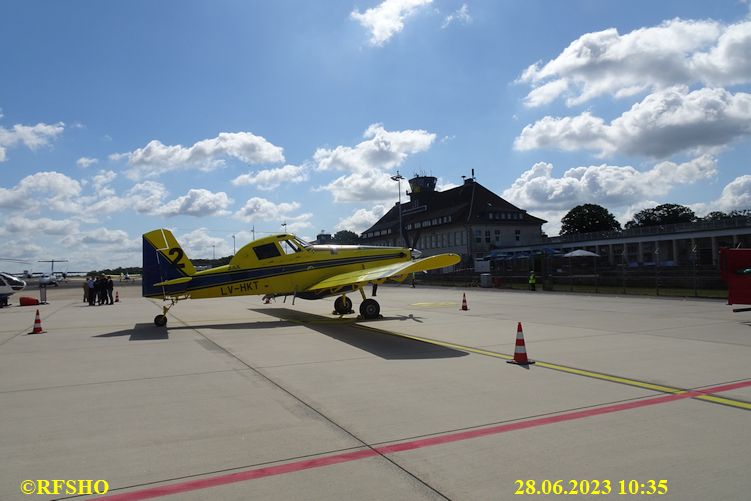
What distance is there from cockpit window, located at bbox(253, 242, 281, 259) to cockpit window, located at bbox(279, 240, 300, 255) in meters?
0.24

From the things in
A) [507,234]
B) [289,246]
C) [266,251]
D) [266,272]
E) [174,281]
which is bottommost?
[174,281]

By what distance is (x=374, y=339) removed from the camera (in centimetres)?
1198

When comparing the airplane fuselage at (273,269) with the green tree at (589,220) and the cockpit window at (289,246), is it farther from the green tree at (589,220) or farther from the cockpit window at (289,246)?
the green tree at (589,220)

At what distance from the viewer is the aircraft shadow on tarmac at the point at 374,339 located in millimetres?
9664

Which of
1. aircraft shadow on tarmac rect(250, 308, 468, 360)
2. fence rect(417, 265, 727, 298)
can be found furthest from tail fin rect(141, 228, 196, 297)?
fence rect(417, 265, 727, 298)

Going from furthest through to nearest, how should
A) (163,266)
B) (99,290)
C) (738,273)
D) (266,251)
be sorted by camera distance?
(99,290) < (266,251) < (163,266) < (738,273)

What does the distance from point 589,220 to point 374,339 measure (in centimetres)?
10399

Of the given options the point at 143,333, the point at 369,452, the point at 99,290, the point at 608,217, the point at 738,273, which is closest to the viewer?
the point at 369,452

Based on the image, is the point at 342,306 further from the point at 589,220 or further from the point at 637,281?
the point at 589,220

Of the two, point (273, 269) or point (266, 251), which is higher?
point (266, 251)

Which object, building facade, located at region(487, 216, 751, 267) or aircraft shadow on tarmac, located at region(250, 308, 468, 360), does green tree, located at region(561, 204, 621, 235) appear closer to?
building facade, located at region(487, 216, 751, 267)

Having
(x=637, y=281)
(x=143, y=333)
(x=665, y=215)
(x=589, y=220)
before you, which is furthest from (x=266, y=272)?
(x=665, y=215)

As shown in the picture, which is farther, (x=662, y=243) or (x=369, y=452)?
(x=662, y=243)

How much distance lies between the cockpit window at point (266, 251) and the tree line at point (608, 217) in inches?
3904
